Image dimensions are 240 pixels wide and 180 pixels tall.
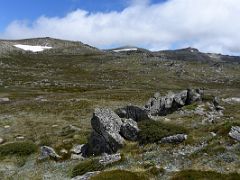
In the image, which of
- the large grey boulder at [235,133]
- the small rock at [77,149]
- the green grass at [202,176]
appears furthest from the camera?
the small rock at [77,149]

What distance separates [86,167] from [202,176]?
10710 millimetres

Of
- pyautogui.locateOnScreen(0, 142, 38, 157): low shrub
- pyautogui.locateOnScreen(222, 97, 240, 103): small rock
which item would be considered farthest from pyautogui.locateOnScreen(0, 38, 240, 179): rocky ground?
pyautogui.locateOnScreen(222, 97, 240, 103): small rock

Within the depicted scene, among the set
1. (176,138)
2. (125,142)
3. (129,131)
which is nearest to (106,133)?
(125,142)

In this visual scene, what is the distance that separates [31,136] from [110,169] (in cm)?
2393

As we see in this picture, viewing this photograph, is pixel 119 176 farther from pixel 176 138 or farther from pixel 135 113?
pixel 135 113

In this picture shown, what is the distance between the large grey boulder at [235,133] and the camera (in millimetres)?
35344

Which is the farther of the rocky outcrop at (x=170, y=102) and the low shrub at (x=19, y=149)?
the rocky outcrop at (x=170, y=102)

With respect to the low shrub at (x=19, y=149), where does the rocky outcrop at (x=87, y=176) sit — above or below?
above

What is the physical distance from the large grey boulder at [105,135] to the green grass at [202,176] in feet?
39.3

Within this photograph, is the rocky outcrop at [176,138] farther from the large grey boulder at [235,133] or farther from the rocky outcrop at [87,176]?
the rocky outcrop at [87,176]

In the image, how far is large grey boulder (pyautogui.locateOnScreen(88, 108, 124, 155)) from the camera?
4162cm

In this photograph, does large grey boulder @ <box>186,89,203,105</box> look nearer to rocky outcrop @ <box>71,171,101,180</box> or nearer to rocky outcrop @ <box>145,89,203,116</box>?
rocky outcrop @ <box>145,89,203,116</box>

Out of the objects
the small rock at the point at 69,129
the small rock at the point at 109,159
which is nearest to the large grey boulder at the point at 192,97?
the small rock at the point at 69,129

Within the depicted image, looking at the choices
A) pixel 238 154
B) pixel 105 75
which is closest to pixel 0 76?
pixel 105 75
